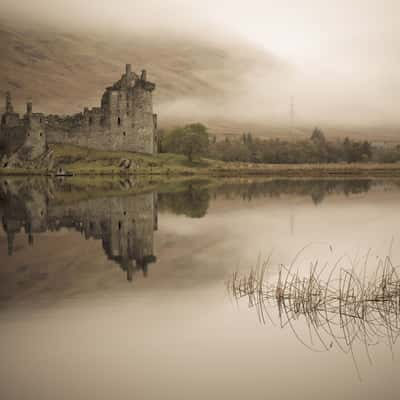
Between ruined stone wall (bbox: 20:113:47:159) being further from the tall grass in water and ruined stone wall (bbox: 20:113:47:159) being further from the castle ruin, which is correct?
the tall grass in water

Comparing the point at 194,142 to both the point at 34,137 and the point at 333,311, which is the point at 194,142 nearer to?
the point at 34,137

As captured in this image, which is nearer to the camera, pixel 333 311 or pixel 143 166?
pixel 333 311

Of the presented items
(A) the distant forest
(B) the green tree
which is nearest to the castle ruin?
(B) the green tree

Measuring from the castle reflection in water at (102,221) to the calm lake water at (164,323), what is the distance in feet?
0.35

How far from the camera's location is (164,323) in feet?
25.0

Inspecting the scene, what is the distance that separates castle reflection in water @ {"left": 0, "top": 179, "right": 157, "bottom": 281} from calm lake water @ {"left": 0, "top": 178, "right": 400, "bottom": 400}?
4.2 inches

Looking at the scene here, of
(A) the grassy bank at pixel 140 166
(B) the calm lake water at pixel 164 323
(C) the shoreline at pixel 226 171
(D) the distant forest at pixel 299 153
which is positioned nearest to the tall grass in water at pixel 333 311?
(B) the calm lake water at pixel 164 323

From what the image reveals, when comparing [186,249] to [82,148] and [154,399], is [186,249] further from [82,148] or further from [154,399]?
[82,148]

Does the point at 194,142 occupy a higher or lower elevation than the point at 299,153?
higher

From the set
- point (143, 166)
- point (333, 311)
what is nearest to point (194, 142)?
point (143, 166)

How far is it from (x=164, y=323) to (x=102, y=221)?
40.4 ft

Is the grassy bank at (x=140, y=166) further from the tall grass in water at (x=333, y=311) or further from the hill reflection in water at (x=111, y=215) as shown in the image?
the tall grass in water at (x=333, y=311)

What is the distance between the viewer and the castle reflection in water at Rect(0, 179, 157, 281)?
13625 mm

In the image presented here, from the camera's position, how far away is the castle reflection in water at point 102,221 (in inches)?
536
